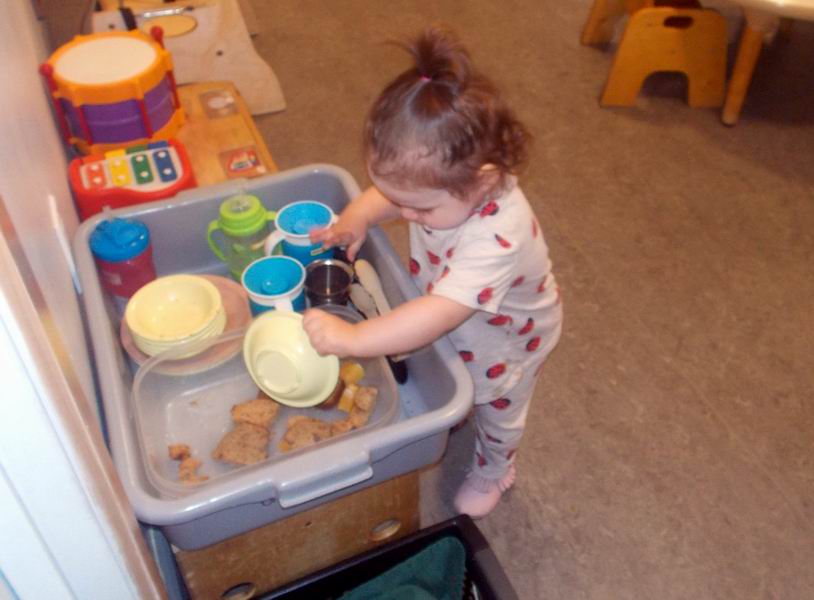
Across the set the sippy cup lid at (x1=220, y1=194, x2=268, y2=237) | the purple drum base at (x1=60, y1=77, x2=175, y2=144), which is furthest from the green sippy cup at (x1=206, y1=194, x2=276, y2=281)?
the purple drum base at (x1=60, y1=77, x2=175, y2=144)

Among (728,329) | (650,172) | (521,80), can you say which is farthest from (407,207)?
(521,80)

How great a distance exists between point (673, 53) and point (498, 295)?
1.51 m

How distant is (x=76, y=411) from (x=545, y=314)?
60 centimetres

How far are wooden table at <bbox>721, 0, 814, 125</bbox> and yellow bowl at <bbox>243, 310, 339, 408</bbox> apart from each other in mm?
1425

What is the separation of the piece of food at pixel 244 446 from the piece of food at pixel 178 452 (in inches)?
1.2

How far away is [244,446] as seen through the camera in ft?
2.83

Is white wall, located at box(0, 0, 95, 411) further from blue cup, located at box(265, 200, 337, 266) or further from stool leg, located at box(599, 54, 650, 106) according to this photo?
stool leg, located at box(599, 54, 650, 106)

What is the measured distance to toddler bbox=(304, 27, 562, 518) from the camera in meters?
0.74

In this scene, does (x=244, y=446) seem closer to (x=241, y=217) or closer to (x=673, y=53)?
(x=241, y=217)

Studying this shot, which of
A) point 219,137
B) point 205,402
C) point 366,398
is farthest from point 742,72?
point 205,402

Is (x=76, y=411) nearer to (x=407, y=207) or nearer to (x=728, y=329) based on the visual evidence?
(x=407, y=207)

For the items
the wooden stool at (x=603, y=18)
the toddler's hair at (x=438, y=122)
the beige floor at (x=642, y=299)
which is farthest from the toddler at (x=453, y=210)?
the wooden stool at (x=603, y=18)

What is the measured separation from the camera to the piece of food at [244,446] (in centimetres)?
86

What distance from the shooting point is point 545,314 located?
0.96 m
